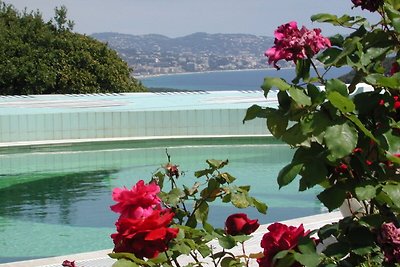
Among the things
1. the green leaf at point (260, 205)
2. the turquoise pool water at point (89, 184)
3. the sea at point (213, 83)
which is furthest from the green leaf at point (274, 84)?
the sea at point (213, 83)

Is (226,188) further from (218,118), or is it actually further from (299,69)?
(218,118)

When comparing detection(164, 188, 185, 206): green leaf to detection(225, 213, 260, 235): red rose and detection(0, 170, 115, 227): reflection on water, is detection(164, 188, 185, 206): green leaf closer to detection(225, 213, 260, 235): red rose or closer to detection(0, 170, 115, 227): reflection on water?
detection(225, 213, 260, 235): red rose

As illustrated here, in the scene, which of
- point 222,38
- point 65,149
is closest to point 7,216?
point 65,149

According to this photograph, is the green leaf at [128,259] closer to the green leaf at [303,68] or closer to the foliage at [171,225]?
the foliage at [171,225]

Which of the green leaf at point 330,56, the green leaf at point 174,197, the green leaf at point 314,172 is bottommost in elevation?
the green leaf at point 174,197

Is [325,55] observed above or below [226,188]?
above

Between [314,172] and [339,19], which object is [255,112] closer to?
[314,172]

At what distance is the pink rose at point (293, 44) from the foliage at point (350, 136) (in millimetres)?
12

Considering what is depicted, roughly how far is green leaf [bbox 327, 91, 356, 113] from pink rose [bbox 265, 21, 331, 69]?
0.58 feet

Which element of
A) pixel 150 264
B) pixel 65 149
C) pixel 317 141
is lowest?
pixel 65 149

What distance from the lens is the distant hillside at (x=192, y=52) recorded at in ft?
189

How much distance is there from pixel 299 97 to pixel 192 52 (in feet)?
267

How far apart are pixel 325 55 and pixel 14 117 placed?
931 cm

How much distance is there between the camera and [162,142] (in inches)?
419
